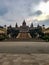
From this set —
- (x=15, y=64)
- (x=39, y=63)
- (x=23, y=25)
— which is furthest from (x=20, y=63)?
(x=23, y=25)

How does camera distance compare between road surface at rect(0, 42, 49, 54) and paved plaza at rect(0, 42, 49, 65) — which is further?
road surface at rect(0, 42, 49, 54)

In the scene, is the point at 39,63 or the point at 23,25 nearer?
the point at 39,63

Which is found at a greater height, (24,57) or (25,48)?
(25,48)

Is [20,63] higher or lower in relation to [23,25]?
lower

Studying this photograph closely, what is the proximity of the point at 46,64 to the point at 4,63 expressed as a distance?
2.38 m

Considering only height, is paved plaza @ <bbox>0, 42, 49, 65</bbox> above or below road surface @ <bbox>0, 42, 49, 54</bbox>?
below

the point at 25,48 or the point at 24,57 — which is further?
the point at 25,48

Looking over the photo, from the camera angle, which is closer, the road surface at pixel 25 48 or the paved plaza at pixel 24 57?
the paved plaza at pixel 24 57

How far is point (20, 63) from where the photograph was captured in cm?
994

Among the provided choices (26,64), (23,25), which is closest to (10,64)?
(26,64)

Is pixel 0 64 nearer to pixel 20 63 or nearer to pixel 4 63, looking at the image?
pixel 4 63

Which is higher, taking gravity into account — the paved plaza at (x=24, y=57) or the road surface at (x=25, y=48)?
the road surface at (x=25, y=48)

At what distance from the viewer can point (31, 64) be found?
9648mm

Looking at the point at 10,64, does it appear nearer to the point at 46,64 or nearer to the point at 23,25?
the point at 46,64
